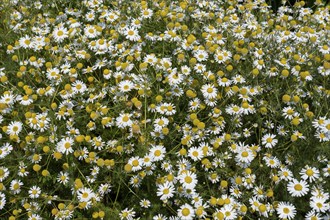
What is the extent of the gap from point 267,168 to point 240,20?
6.33ft

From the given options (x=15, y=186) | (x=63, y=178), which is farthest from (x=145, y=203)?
(x=15, y=186)

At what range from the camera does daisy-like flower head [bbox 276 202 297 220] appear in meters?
2.54

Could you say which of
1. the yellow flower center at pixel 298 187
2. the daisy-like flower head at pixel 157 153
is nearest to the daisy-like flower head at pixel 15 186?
the daisy-like flower head at pixel 157 153

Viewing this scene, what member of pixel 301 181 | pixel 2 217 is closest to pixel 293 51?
pixel 301 181

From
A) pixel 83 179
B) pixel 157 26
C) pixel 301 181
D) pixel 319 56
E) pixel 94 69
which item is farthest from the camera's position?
pixel 157 26

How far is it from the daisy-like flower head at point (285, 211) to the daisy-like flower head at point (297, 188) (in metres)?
0.09

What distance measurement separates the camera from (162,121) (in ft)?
9.53

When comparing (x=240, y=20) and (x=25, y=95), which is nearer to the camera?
(x=25, y=95)

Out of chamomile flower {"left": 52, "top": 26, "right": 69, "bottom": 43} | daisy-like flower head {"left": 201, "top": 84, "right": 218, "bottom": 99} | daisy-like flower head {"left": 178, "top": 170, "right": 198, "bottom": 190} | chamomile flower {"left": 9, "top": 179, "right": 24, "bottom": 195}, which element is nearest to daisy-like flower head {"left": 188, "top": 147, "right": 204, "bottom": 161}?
daisy-like flower head {"left": 178, "top": 170, "right": 198, "bottom": 190}

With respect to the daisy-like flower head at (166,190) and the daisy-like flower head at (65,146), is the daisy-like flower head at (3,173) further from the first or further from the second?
the daisy-like flower head at (166,190)

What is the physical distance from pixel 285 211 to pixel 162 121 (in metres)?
1.11

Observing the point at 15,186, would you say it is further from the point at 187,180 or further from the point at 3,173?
the point at 187,180

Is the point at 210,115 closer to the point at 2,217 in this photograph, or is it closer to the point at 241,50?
the point at 241,50

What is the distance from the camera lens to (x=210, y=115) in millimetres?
3020
